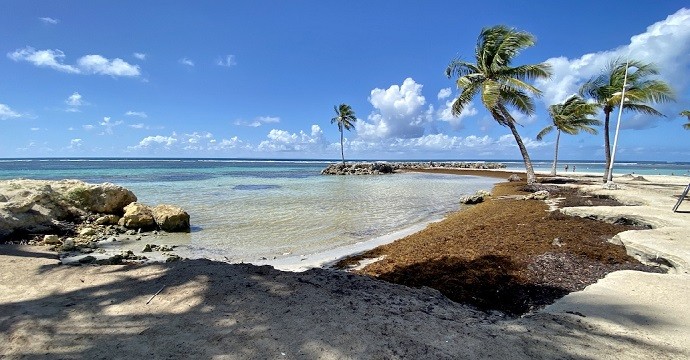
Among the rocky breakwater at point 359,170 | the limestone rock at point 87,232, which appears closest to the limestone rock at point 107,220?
the limestone rock at point 87,232

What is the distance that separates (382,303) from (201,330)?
1.86 meters

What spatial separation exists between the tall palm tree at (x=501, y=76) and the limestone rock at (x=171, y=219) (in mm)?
18602

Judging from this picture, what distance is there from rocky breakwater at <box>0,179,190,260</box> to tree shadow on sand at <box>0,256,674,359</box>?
5.69 m

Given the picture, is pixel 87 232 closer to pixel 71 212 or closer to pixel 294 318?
pixel 71 212

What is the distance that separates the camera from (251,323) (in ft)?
10.2

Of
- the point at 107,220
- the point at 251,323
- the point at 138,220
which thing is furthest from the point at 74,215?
the point at 251,323

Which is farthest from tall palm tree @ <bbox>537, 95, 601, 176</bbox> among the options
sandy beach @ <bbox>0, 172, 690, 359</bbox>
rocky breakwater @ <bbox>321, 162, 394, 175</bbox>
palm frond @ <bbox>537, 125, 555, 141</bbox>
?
sandy beach @ <bbox>0, 172, 690, 359</bbox>

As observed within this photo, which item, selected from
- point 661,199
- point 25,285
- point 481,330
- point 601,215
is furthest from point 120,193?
point 661,199

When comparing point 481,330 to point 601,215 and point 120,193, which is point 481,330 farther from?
point 120,193

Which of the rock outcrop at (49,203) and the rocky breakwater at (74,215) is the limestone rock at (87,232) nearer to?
the rocky breakwater at (74,215)

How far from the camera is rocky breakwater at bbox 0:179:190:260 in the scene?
29.0 ft

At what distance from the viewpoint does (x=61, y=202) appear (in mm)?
11398

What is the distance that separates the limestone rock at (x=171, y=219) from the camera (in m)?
10.9

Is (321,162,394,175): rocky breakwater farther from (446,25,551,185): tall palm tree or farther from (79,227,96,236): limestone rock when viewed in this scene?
(79,227,96,236): limestone rock
